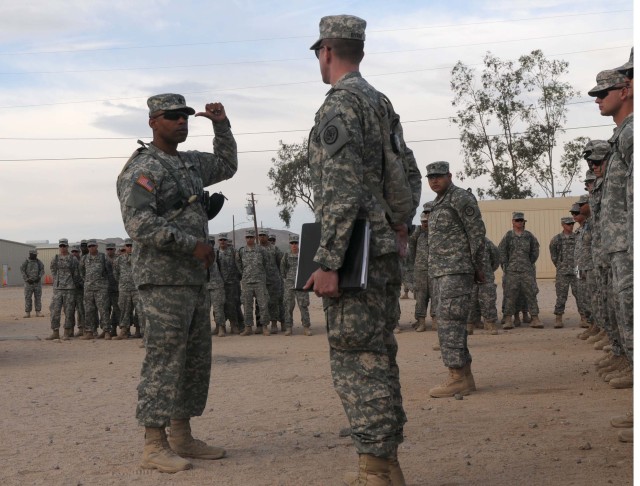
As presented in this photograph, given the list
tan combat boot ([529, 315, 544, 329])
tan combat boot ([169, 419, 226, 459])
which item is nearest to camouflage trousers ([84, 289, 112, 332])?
tan combat boot ([529, 315, 544, 329])

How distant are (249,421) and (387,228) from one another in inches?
122

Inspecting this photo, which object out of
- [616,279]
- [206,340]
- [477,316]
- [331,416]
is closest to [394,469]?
[206,340]

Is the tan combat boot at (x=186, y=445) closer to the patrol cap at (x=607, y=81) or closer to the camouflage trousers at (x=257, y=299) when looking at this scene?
the patrol cap at (x=607, y=81)

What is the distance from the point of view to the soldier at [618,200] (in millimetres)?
5672

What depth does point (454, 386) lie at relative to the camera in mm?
8266

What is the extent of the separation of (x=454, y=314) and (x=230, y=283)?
35.8 feet

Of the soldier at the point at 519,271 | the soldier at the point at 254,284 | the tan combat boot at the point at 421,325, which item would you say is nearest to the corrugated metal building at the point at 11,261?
the soldier at the point at 254,284

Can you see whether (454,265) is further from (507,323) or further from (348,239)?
(507,323)

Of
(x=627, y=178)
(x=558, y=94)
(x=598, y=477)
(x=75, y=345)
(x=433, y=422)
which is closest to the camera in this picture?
(x=598, y=477)

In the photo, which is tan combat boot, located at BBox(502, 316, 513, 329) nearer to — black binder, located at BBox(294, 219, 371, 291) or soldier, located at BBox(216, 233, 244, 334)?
soldier, located at BBox(216, 233, 244, 334)

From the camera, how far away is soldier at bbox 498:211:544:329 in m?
16.8

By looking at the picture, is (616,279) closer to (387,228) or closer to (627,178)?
(627,178)

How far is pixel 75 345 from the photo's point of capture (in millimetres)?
16609

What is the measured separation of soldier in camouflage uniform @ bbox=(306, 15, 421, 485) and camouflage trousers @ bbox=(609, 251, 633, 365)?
173 centimetres
